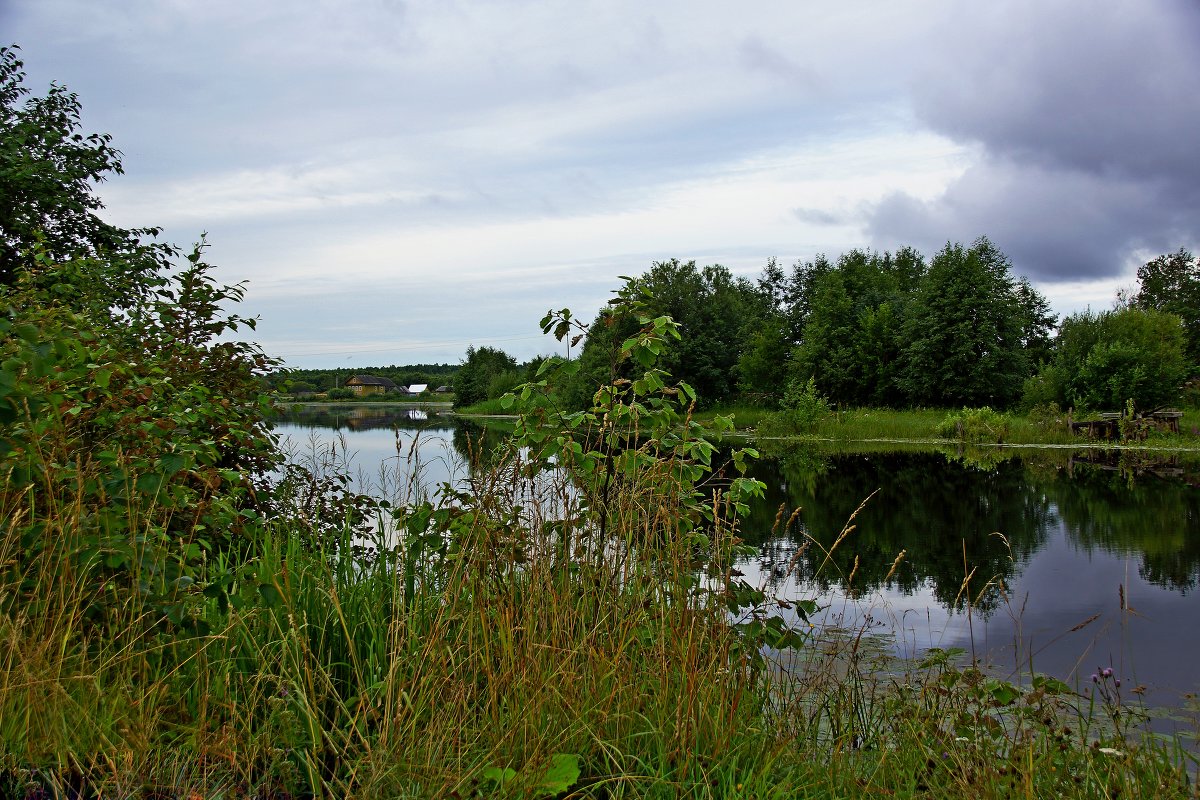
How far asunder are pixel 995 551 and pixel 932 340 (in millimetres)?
31944

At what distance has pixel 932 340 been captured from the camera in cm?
4191

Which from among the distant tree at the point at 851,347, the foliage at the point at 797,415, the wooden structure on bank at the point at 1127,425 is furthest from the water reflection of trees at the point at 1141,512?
the distant tree at the point at 851,347

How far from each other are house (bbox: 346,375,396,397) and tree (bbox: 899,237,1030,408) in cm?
7698

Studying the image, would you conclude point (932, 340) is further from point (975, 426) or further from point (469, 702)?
point (469, 702)

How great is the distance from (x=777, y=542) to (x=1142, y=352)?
89.5 feet

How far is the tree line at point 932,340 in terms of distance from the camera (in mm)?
34406

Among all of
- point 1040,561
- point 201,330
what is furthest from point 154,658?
point 1040,561

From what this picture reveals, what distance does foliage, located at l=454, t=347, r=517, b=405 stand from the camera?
3206 inches

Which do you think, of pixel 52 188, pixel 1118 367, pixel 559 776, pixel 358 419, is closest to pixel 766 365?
pixel 1118 367

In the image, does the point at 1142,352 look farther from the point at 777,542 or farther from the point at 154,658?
the point at 154,658

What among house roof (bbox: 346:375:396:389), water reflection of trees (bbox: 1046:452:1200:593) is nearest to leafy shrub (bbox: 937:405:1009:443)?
water reflection of trees (bbox: 1046:452:1200:593)

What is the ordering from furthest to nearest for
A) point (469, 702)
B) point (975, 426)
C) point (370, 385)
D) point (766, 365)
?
point (370, 385)
point (766, 365)
point (975, 426)
point (469, 702)

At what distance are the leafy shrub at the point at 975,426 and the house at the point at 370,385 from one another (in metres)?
82.6

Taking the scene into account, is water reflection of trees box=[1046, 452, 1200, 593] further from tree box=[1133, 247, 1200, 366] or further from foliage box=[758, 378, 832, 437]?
tree box=[1133, 247, 1200, 366]
